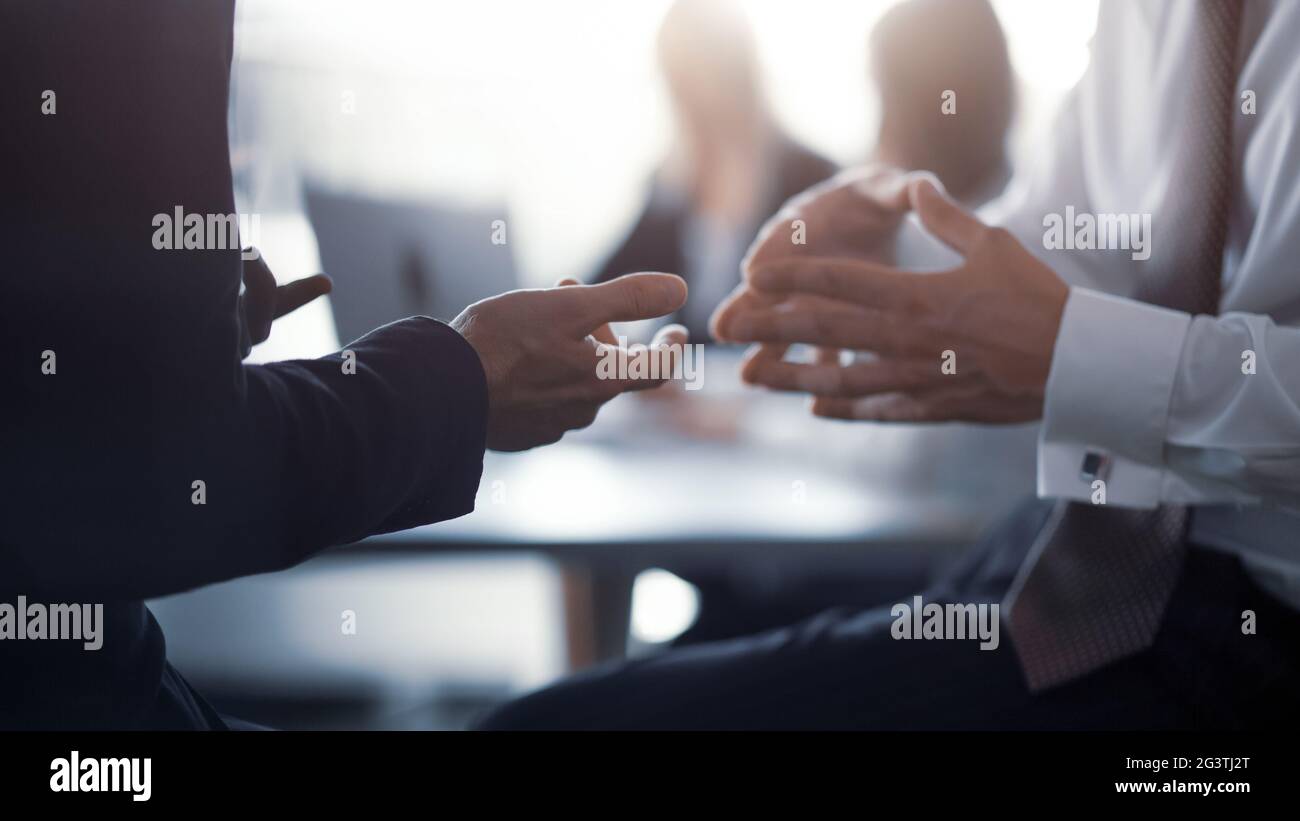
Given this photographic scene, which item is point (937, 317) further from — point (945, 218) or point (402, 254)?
point (402, 254)

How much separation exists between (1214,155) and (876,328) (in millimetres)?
288

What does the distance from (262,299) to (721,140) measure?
1373 millimetres

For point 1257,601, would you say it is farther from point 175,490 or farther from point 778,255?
point 175,490

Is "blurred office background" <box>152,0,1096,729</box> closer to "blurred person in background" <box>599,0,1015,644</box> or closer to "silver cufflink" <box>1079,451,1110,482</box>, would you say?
"blurred person in background" <box>599,0,1015,644</box>

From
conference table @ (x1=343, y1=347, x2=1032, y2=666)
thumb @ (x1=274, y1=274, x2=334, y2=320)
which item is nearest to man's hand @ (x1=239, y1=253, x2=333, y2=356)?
thumb @ (x1=274, y1=274, x2=334, y2=320)

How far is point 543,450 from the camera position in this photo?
120 centimetres

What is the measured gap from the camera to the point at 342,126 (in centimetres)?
92

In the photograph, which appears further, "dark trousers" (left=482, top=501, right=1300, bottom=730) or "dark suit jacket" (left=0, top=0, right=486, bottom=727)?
"dark trousers" (left=482, top=501, right=1300, bottom=730)

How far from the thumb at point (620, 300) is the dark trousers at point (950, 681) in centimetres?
38

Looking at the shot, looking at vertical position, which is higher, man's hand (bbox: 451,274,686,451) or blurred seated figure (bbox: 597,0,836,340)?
blurred seated figure (bbox: 597,0,836,340)

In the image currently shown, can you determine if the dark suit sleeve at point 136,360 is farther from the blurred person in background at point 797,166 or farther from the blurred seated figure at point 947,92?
the blurred seated figure at point 947,92

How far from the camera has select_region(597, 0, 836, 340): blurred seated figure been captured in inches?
61.3

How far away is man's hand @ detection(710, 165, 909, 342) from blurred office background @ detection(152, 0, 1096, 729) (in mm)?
181
